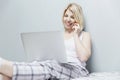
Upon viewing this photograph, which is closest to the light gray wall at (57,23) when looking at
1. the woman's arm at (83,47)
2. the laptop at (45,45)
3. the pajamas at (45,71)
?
the woman's arm at (83,47)

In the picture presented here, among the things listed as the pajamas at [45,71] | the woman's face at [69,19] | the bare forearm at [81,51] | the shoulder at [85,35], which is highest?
the woman's face at [69,19]

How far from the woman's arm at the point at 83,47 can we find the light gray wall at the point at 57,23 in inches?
4.3

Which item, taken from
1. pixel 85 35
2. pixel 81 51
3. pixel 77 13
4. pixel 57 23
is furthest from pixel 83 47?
pixel 57 23

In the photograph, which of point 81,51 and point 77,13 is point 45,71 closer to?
point 81,51

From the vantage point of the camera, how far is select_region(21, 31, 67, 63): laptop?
5.18ft

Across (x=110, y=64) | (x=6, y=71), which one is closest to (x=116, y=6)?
(x=110, y=64)

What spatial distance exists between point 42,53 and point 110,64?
0.53 meters

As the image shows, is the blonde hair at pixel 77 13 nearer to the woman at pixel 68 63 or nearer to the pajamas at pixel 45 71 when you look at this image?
the woman at pixel 68 63

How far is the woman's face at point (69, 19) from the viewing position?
6.46 ft

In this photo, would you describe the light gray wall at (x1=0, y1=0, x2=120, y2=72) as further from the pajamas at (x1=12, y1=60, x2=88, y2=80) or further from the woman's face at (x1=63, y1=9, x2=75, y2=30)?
the pajamas at (x1=12, y1=60, x2=88, y2=80)

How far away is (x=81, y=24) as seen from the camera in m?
1.92

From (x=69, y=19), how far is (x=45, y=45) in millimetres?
453

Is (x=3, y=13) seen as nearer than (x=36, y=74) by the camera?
No

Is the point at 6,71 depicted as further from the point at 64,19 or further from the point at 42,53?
the point at 64,19
